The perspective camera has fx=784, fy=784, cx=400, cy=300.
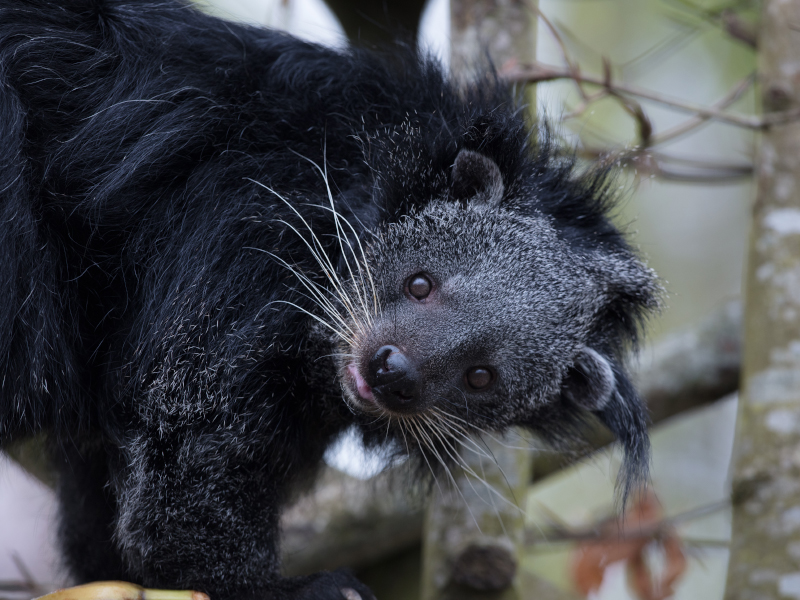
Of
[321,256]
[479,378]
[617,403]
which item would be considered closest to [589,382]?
[617,403]

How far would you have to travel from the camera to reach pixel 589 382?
3.24 metres

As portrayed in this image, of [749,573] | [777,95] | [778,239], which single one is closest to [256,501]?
[749,573]

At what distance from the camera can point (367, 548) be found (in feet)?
14.6

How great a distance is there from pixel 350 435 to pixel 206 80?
1.60 m

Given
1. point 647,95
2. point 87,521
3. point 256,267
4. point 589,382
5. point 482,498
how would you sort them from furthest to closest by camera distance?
point 87,521
point 482,498
point 647,95
point 589,382
point 256,267

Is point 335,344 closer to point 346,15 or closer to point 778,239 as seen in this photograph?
point 778,239

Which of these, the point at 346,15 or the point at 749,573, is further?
the point at 346,15

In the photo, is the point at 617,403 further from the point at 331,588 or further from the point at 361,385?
the point at 331,588

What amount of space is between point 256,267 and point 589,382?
1.43 meters

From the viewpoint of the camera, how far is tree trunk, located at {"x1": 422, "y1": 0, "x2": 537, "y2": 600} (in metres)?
3.34

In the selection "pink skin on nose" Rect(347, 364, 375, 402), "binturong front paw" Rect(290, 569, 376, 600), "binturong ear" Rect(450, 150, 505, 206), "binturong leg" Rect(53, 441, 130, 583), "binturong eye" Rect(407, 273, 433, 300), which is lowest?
"binturong leg" Rect(53, 441, 130, 583)

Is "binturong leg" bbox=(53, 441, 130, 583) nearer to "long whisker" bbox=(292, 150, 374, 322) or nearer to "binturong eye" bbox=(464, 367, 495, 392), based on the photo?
"long whisker" bbox=(292, 150, 374, 322)

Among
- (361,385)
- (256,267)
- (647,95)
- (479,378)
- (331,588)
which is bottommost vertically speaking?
(331,588)

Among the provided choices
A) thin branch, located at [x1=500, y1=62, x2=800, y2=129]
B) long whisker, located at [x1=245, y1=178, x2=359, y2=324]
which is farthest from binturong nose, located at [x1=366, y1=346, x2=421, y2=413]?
thin branch, located at [x1=500, y1=62, x2=800, y2=129]
